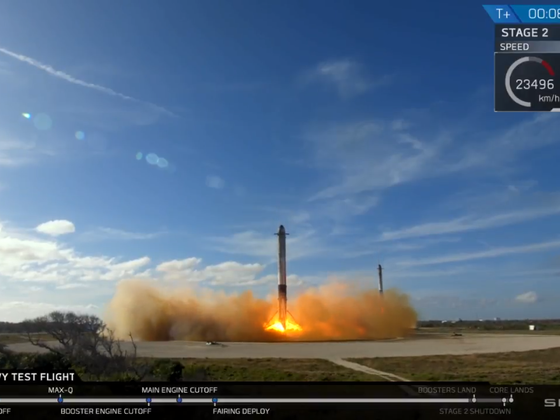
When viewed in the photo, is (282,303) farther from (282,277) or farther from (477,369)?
(477,369)

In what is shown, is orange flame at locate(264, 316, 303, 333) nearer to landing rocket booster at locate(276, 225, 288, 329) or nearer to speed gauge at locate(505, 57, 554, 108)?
landing rocket booster at locate(276, 225, 288, 329)

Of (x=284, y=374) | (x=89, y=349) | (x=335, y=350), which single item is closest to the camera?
(x=89, y=349)

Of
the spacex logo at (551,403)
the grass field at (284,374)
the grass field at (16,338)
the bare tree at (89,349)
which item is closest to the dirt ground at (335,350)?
the grass field at (16,338)

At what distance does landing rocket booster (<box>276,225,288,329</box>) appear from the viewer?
65.8 meters

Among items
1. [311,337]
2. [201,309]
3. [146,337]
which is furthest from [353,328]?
[146,337]

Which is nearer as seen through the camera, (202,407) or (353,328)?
(202,407)

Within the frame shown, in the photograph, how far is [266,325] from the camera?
245 ft

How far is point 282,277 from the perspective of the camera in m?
67.9

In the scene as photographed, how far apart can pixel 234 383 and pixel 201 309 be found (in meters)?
72.3

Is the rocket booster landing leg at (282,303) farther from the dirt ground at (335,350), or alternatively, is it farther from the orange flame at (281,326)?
the dirt ground at (335,350)

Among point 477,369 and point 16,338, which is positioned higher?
point 16,338

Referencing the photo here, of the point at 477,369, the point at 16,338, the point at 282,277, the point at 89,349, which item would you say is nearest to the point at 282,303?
the point at 282,277

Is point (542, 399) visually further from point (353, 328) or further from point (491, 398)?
point (353, 328)

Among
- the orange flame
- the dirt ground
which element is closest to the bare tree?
the dirt ground
